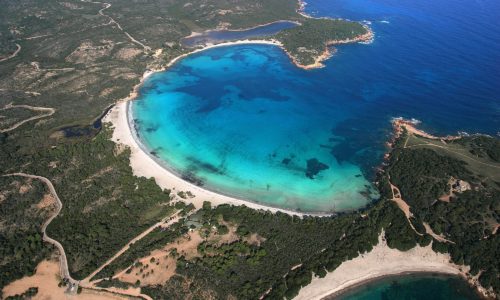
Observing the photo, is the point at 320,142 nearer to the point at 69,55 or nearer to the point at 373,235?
the point at 373,235

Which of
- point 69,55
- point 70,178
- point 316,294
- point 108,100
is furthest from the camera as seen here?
point 69,55

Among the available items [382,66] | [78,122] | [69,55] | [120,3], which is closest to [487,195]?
[382,66]

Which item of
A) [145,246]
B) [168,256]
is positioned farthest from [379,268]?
[145,246]

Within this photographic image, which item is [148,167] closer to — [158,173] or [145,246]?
[158,173]

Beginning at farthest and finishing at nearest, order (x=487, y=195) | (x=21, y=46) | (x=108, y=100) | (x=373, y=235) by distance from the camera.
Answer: (x=21, y=46) → (x=108, y=100) → (x=487, y=195) → (x=373, y=235)

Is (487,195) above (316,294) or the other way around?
above

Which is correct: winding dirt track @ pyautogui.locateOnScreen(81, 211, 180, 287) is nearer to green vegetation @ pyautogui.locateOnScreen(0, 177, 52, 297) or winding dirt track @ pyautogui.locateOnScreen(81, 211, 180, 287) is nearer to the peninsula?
the peninsula

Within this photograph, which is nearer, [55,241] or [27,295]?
[27,295]
